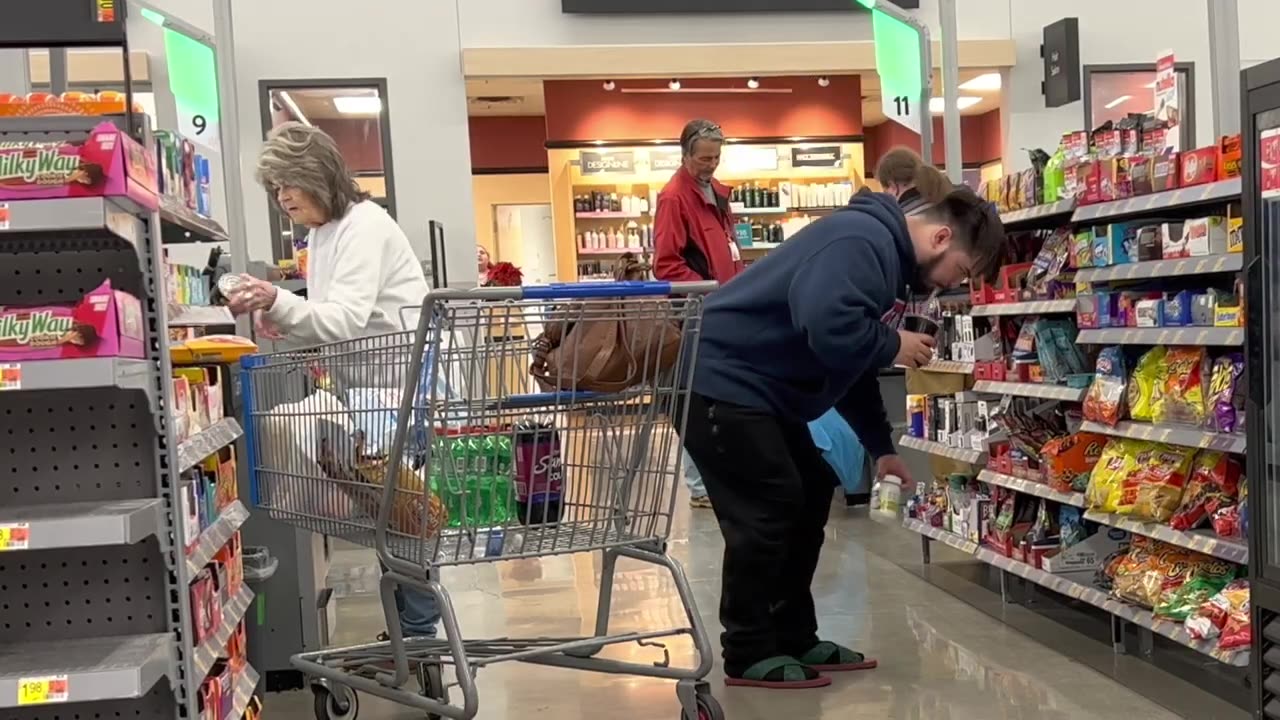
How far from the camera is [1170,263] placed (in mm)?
3602

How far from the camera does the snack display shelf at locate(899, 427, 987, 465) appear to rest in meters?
4.92

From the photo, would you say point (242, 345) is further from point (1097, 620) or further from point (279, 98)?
point (279, 98)

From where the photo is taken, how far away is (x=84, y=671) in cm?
204

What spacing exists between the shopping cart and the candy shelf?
2.22 meters

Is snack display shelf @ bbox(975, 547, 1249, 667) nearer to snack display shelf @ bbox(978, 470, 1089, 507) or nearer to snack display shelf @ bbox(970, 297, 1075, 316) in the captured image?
snack display shelf @ bbox(978, 470, 1089, 507)

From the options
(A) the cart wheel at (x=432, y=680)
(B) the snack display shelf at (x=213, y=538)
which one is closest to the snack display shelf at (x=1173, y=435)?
(A) the cart wheel at (x=432, y=680)

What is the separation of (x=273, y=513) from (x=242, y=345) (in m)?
0.45

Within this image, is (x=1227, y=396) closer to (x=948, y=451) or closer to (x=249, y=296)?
(x=948, y=451)

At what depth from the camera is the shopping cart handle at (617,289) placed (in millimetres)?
2578

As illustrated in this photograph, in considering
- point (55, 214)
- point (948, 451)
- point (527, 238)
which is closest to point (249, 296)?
point (55, 214)

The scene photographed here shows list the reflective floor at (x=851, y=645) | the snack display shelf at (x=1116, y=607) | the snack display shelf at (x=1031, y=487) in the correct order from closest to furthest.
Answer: the snack display shelf at (x=1116, y=607), the reflective floor at (x=851, y=645), the snack display shelf at (x=1031, y=487)

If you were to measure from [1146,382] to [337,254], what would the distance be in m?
2.49

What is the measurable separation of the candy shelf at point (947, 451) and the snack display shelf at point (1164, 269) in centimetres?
101

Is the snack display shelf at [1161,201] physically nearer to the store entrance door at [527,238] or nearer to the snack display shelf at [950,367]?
the snack display shelf at [950,367]
